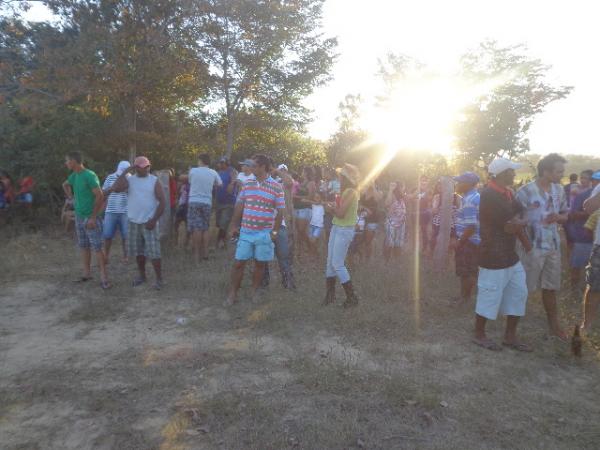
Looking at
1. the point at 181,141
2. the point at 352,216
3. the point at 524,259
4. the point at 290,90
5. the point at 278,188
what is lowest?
the point at 524,259

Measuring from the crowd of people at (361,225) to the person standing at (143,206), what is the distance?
0.01m

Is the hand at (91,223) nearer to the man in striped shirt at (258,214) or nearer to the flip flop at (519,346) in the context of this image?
the man in striped shirt at (258,214)

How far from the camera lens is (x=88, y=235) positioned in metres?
6.58

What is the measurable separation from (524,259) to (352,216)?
1.98m

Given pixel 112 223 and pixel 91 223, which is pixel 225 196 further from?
pixel 91 223

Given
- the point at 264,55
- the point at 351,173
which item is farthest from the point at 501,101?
the point at 351,173

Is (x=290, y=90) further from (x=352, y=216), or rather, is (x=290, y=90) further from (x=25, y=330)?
(x=25, y=330)

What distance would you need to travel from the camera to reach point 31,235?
10688 mm

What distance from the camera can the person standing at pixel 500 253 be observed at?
446 cm

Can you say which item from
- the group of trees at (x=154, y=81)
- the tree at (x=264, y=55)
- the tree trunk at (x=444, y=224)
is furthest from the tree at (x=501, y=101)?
the tree trunk at (x=444, y=224)

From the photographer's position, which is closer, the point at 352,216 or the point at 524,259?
the point at 524,259

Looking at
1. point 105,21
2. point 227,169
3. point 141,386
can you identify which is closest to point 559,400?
point 141,386

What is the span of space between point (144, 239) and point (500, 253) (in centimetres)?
471

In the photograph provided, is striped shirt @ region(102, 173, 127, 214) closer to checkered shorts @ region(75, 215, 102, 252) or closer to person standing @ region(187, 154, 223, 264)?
checkered shorts @ region(75, 215, 102, 252)
